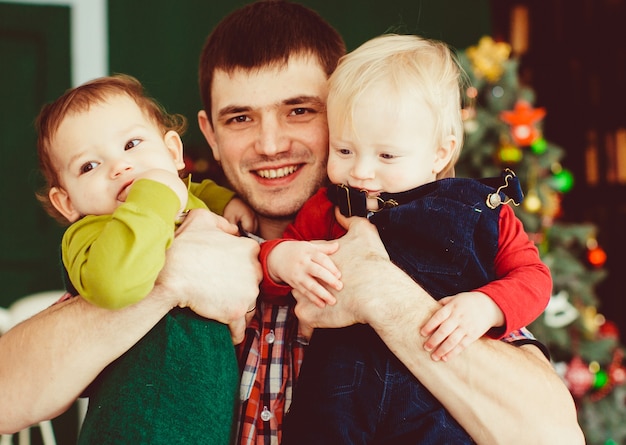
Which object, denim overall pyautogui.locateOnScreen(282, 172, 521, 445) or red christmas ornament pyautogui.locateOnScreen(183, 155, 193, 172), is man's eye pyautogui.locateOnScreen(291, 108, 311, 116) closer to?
denim overall pyautogui.locateOnScreen(282, 172, 521, 445)

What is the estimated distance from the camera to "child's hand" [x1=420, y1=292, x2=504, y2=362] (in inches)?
50.4

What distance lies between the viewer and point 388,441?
1289 mm

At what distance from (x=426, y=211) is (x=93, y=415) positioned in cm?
80

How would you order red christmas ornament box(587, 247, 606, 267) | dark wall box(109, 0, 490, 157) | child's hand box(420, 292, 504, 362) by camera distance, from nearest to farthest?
child's hand box(420, 292, 504, 362) < red christmas ornament box(587, 247, 606, 267) < dark wall box(109, 0, 490, 157)

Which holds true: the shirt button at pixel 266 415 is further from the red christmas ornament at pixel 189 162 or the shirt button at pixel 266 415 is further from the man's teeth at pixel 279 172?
the red christmas ornament at pixel 189 162

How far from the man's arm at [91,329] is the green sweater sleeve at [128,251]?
0.24ft

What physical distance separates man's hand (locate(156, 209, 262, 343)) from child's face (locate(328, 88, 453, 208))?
32 cm

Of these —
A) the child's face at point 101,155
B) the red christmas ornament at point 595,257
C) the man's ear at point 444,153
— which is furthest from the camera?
the red christmas ornament at point 595,257

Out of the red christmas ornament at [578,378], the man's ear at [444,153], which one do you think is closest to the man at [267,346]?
the man's ear at [444,153]

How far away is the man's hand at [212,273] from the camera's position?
132 cm

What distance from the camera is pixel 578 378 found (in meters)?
3.58

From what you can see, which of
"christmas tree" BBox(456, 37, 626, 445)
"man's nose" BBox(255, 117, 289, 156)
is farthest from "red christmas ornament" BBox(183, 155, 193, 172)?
"man's nose" BBox(255, 117, 289, 156)

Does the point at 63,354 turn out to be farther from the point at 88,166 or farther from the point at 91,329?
the point at 88,166

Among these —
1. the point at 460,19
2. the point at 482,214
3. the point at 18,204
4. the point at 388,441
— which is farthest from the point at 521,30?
the point at 388,441
